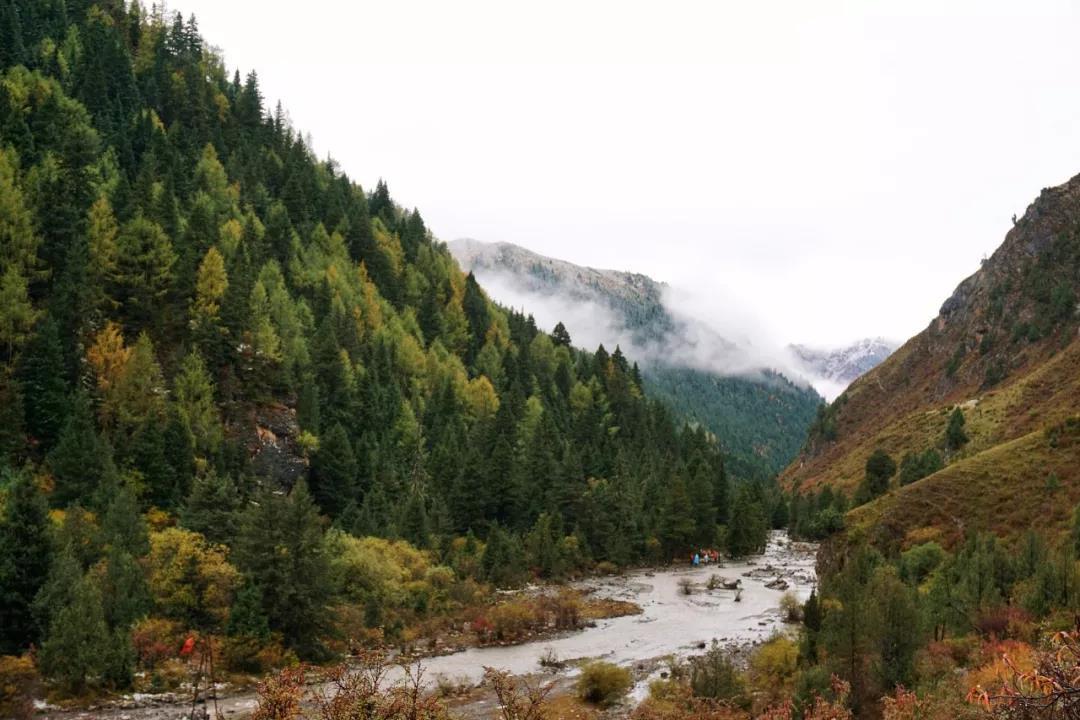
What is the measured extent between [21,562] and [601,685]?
32.2 meters

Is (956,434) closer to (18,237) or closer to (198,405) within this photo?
(198,405)

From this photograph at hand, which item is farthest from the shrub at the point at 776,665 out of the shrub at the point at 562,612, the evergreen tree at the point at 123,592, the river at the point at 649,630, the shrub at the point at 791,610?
the evergreen tree at the point at 123,592

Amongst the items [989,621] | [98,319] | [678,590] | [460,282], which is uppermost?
[460,282]

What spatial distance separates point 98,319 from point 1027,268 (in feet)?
684

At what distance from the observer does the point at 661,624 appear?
64688mm

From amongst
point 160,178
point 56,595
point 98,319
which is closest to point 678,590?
point 56,595

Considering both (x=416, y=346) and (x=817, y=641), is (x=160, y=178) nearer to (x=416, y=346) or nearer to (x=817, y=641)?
(x=416, y=346)

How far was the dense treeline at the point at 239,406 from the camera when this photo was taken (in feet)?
163

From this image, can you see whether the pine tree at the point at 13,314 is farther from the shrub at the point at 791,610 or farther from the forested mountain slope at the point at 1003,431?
the forested mountain slope at the point at 1003,431

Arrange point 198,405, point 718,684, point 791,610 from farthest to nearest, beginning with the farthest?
point 198,405 < point 791,610 < point 718,684

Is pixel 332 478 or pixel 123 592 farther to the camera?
pixel 332 478

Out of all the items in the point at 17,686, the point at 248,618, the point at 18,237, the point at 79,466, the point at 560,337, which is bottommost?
the point at 17,686

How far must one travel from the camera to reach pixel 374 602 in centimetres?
5947

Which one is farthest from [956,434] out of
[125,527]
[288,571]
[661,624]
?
[125,527]
